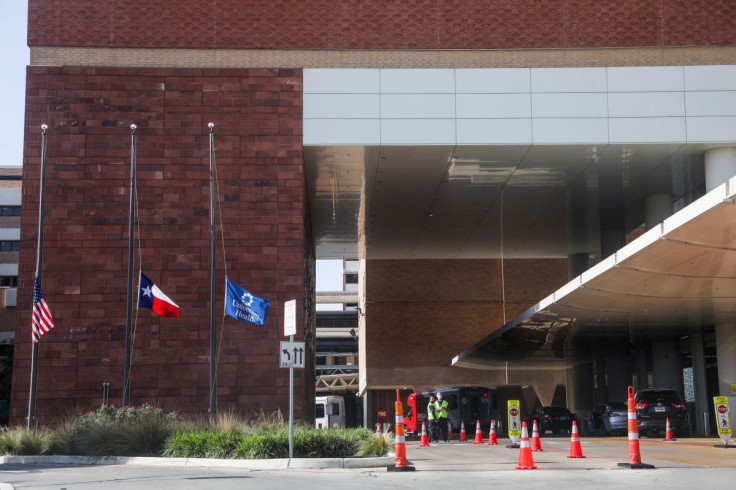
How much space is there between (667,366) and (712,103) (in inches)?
626

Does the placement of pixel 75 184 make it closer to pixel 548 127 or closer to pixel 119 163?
pixel 119 163

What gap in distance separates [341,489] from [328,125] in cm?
1975

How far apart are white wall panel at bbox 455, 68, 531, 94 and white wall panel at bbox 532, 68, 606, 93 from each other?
319mm

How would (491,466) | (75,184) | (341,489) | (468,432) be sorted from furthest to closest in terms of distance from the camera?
(468,432), (75,184), (491,466), (341,489)

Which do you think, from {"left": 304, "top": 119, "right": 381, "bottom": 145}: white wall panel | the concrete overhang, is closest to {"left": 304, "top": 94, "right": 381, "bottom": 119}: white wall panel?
{"left": 304, "top": 119, "right": 381, "bottom": 145}: white wall panel

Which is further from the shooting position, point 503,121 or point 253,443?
point 503,121

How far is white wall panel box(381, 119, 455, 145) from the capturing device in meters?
31.5

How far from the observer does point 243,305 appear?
27.4 metres

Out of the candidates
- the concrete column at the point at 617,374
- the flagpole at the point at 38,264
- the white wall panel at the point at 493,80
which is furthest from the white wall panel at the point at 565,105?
the concrete column at the point at 617,374

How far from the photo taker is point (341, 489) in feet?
43.6

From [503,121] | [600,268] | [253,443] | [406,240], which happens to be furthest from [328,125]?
[406,240]

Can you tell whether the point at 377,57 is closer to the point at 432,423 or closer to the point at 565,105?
the point at 565,105

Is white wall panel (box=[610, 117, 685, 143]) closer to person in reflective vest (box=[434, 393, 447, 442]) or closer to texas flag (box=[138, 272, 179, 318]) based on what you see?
person in reflective vest (box=[434, 393, 447, 442])

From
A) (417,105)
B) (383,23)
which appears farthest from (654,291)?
(383,23)
